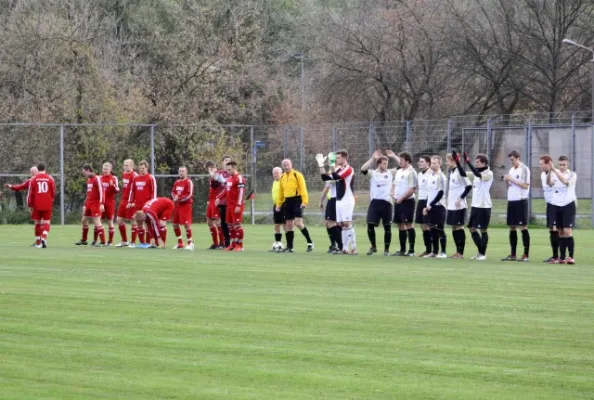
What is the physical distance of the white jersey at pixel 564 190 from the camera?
71.2 ft

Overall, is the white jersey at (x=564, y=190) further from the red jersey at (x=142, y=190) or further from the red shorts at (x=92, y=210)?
the red shorts at (x=92, y=210)

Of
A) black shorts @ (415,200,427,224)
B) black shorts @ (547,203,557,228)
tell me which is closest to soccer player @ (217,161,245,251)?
black shorts @ (415,200,427,224)

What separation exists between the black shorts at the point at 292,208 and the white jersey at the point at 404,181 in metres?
2.23

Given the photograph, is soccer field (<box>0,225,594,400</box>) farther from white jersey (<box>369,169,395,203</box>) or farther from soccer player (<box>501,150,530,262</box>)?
white jersey (<box>369,169,395,203</box>)

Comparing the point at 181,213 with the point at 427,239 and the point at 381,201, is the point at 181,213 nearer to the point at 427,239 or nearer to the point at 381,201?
the point at 381,201

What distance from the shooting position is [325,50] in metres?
54.2

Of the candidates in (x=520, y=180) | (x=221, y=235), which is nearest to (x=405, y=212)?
(x=520, y=180)

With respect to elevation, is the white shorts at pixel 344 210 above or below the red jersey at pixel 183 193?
below

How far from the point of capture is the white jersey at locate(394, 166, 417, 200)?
2381cm

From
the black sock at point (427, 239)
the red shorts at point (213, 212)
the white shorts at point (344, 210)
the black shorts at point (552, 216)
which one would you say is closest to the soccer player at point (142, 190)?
the red shorts at point (213, 212)

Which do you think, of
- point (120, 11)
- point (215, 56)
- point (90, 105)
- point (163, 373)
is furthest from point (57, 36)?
point (163, 373)

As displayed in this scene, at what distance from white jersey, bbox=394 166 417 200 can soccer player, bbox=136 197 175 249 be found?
5.45m

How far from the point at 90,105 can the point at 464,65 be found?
62.4 feet

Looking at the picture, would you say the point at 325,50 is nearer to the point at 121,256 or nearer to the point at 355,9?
the point at 355,9
